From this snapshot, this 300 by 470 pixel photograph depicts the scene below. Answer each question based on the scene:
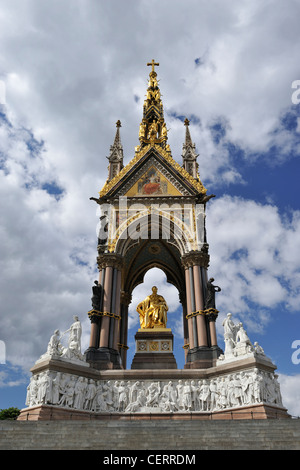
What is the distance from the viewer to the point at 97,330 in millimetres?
20344

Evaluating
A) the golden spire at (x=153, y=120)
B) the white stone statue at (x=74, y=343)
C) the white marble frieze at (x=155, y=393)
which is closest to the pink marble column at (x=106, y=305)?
the white stone statue at (x=74, y=343)

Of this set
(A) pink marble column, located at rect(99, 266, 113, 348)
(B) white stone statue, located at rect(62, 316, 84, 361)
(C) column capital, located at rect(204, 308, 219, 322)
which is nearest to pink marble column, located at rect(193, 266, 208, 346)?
(C) column capital, located at rect(204, 308, 219, 322)

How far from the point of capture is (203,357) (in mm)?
19203

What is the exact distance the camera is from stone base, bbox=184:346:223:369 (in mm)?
18844

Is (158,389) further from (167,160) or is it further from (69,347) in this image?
(167,160)

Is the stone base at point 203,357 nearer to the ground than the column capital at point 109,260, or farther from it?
nearer to the ground

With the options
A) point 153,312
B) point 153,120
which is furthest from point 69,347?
point 153,120

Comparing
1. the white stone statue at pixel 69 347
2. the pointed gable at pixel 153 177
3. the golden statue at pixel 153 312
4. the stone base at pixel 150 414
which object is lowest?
the stone base at pixel 150 414

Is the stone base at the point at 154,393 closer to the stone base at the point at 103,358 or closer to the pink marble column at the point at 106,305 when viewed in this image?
the stone base at the point at 103,358

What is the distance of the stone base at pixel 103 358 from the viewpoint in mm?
18891

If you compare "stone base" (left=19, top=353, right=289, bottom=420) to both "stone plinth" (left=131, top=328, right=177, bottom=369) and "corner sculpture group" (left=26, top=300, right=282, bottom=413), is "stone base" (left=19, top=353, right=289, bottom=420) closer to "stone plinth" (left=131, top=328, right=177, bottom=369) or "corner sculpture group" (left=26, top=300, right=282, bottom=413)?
"corner sculpture group" (left=26, top=300, right=282, bottom=413)

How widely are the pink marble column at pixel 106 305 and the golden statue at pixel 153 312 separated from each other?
3818 mm

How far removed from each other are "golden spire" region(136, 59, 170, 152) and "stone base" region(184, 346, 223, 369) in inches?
594

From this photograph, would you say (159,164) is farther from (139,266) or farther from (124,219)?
(139,266)
